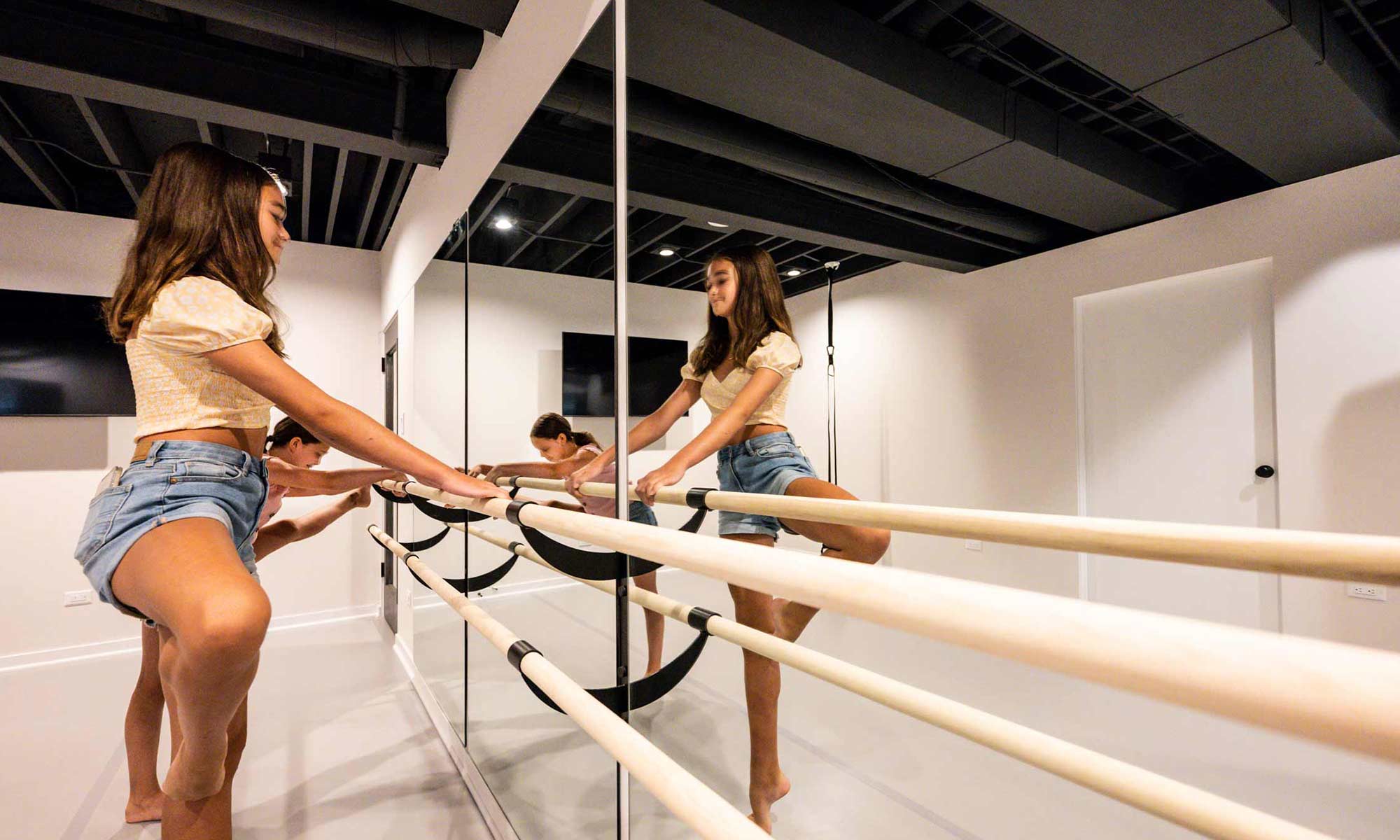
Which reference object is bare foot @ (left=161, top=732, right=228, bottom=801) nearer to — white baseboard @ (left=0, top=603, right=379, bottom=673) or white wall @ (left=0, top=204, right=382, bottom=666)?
white baseboard @ (left=0, top=603, right=379, bottom=673)

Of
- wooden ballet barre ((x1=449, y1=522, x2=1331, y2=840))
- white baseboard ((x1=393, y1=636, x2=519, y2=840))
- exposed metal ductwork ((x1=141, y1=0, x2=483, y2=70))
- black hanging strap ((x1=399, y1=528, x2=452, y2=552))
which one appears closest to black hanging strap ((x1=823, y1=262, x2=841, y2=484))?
wooden ballet barre ((x1=449, y1=522, x2=1331, y2=840))

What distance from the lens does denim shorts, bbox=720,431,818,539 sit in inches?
31.2

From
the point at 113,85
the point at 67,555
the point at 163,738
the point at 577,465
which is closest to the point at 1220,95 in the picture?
the point at 577,465

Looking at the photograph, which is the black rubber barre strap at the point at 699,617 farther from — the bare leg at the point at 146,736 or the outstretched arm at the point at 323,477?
the bare leg at the point at 146,736

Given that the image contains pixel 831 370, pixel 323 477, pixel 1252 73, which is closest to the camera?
pixel 1252 73

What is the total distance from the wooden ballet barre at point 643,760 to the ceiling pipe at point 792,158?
549mm

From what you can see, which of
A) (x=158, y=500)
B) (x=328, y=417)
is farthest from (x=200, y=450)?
(x=328, y=417)

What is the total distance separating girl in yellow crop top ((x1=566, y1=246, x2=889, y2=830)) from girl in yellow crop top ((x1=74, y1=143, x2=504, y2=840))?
48 centimetres

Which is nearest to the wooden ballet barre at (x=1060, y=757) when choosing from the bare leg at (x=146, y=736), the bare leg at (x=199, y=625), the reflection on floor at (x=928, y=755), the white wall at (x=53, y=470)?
the reflection on floor at (x=928, y=755)

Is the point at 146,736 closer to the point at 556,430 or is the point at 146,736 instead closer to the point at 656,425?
the point at 556,430

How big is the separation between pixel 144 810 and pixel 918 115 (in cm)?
278

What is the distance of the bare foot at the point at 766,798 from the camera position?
89cm

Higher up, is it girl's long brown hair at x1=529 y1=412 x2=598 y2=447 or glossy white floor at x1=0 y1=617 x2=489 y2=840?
girl's long brown hair at x1=529 y1=412 x2=598 y2=447

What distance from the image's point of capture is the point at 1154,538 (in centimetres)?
44
